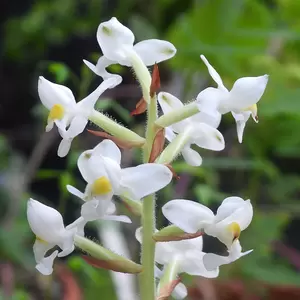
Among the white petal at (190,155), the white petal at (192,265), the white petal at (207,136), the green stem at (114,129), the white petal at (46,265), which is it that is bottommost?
the white petal at (192,265)

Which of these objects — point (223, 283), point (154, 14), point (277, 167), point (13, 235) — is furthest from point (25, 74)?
point (223, 283)

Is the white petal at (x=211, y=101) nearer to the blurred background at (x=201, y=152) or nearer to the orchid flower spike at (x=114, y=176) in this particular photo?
the orchid flower spike at (x=114, y=176)

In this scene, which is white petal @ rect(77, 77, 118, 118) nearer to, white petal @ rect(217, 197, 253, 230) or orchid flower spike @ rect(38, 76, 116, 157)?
orchid flower spike @ rect(38, 76, 116, 157)

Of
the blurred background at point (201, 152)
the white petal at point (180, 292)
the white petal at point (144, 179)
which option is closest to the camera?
the white petal at point (144, 179)

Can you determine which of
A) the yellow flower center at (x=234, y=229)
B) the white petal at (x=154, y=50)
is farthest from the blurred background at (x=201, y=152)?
the yellow flower center at (x=234, y=229)

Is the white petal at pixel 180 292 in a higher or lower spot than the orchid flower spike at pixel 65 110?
lower

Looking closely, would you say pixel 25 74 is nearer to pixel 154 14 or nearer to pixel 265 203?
pixel 154 14

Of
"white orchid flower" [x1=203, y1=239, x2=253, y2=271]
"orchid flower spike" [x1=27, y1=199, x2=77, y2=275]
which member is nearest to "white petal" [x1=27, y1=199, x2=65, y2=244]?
"orchid flower spike" [x1=27, y1=199, x2=77, y2=275]
